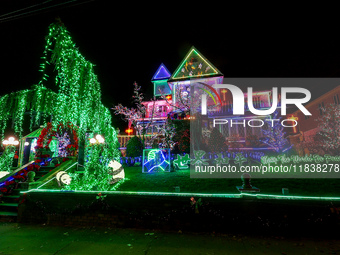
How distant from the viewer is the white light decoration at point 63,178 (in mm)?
7618

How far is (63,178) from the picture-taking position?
25.2 feet

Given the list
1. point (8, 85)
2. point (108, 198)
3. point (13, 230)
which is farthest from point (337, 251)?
point (8, 85)

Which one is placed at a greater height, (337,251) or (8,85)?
(8,85)

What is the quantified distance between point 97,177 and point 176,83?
13069 mm

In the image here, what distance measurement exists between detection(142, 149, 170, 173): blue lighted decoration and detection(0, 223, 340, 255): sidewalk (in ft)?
16.1

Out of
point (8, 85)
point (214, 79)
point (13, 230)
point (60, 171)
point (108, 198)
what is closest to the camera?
point (13, 230)

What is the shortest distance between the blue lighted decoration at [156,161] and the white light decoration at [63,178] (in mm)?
3690

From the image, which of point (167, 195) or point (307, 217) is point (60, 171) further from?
point (307, 217)

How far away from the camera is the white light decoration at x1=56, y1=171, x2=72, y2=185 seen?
7.62 m

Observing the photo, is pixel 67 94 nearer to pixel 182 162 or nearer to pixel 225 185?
pixel 182 162

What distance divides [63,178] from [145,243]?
5.22 m

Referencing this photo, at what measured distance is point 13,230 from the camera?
207 inches

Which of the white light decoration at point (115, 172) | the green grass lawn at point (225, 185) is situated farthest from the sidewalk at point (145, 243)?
the white light decoration at point (115, 172)

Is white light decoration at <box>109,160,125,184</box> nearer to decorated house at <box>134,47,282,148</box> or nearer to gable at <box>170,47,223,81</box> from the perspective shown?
decorated house at <box>134,47,282,148</box>
